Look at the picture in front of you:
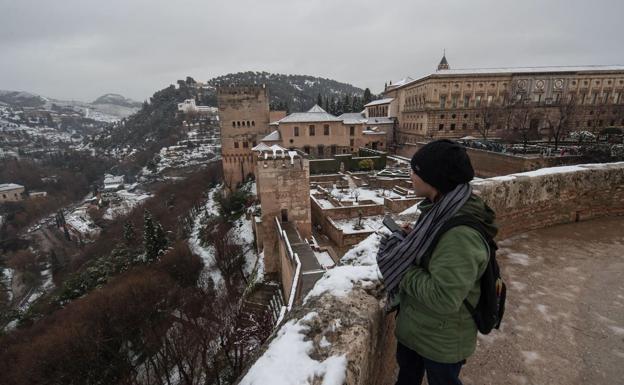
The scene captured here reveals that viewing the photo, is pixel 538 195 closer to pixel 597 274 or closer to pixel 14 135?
pixel 597 274

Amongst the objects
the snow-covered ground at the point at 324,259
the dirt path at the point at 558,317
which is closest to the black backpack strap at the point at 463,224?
the dirt path at the point at 558,317

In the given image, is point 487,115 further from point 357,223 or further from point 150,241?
point 150,241

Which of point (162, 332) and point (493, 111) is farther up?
point (493, 111)

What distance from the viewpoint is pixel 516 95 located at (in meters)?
35.3

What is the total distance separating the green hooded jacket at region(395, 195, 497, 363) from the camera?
4.51 ft

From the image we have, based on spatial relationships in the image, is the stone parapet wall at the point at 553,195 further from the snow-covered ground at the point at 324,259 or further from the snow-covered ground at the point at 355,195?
the snow-covered ground at the point at 355,195

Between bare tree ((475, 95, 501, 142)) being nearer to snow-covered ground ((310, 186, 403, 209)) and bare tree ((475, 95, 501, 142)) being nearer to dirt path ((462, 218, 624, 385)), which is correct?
snow-covered ground ((310, 186, 403, 209))

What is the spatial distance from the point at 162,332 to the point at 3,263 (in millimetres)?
43080

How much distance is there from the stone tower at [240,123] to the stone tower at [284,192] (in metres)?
19.6

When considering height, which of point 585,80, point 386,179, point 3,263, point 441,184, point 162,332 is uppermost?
point 585,80

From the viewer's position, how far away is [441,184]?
1.58m

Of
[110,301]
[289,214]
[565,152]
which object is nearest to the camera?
[289,214]

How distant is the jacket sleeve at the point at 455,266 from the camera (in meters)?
1.37

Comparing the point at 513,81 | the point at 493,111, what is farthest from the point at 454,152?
the point at 513,81
